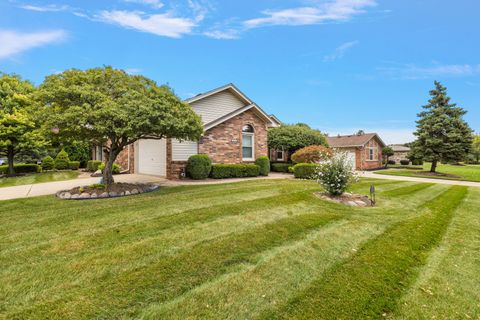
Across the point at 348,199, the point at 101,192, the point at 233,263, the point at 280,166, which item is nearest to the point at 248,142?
the point at 280,166

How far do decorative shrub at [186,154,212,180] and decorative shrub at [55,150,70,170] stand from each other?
1546 centimetres

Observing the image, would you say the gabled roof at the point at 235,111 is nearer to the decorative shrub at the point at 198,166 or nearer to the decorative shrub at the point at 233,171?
the decorative shrub at the point at 198,166

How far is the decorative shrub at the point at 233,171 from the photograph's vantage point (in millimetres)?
13289

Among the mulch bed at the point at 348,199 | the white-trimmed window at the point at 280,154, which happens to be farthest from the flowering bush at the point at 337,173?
the white-trimmed window at the point at 280,154

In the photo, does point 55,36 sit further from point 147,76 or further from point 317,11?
point 317,11

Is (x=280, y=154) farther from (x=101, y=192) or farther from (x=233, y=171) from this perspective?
(x=101, y=192)

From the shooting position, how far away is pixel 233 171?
13875mm

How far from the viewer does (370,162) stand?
2852 cm

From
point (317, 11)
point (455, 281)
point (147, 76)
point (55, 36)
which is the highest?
point (317, 11)

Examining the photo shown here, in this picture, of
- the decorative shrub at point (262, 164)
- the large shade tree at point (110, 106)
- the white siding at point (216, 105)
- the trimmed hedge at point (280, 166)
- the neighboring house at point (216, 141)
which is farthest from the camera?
the trimmed hedge at point (280, 166)

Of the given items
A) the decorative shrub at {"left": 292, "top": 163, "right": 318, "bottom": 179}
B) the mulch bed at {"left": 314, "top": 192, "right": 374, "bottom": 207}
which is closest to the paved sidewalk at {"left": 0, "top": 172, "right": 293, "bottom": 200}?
the decorative shrub at {"left": 292, "top": 163, "right": 318, "bottom": 179}

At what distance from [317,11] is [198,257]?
1121cm

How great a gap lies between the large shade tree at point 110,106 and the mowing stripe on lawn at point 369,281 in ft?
20.4

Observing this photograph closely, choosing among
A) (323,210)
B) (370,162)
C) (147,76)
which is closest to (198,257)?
(323,210)
